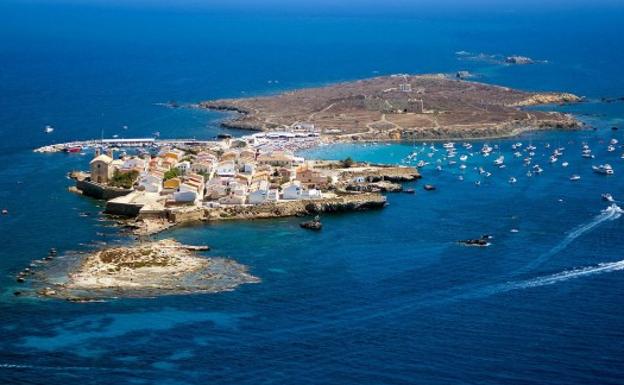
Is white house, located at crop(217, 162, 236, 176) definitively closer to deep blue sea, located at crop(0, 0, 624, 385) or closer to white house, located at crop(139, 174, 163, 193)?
white house, located at crop(139, 174, 163, 193)

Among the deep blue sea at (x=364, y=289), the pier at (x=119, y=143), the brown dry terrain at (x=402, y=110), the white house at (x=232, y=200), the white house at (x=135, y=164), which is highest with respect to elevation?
the brown dry terrain at (x=402, y=110)

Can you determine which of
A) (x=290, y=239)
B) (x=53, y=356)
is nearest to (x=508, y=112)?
(x=290, y=239)

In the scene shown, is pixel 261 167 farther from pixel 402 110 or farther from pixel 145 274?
pixel 402 110

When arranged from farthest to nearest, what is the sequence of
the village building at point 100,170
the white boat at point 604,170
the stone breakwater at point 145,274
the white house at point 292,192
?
the white boat at point 604,170 < the village building at point 100,170 < the white house at point 292,192 < the stone breakwater at point 145,274

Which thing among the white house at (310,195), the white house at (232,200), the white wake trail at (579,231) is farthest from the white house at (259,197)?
the white wake trail at (579,231)

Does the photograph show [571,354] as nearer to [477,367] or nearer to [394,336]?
[477,367]

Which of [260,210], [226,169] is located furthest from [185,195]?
[226,169]

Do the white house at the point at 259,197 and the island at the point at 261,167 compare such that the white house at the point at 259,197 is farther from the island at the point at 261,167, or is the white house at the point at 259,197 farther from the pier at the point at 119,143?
the pier at the point at 119,143
